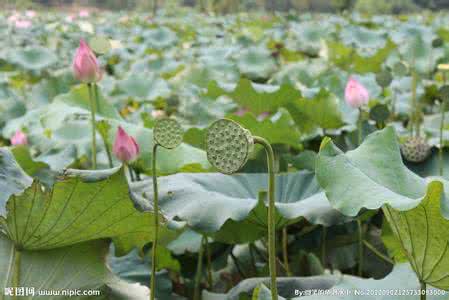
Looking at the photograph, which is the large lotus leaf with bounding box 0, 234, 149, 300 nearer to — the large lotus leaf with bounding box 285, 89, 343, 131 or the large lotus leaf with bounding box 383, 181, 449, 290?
the large lotus leaf with bounding box 383, 181, 449, 290

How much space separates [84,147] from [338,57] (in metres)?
1.91

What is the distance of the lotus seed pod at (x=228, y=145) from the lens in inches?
22.9

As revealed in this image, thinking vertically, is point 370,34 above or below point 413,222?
below

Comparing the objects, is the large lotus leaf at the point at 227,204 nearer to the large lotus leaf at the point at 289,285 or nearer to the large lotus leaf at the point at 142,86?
the large lotus leaf at the point at 289,285

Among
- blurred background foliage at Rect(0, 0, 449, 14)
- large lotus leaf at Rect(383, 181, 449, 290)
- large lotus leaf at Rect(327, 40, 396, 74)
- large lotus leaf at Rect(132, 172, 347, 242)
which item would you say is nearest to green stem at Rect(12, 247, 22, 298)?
large lotus leaf at Rect(132, 172, 347, 242)

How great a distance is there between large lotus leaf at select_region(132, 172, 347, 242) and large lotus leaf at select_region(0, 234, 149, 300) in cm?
9

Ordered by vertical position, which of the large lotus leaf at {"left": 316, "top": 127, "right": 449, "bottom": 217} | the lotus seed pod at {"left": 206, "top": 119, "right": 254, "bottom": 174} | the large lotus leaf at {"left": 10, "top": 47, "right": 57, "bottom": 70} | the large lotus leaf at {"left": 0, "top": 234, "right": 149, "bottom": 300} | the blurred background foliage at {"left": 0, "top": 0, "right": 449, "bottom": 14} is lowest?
the blurred background foliage at {"left": 0, "top": 0, "right": 449, "bottom": 14}

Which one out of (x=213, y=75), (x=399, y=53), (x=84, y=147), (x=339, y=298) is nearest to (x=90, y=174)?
(x=339, y=298)

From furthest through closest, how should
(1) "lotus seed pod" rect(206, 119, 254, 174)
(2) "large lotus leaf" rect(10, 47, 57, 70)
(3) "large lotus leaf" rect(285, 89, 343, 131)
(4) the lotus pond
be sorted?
1. (2) "large lotus leaf" rect(10, 47, 57, 70)
2. (3) "large lotus leaf" rect(285, 89, 343, 131)
3. (4) the lotus pond
4. (1) "lotus seed pod" rect(206, 119, 254, 174)

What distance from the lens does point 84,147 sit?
157 cm

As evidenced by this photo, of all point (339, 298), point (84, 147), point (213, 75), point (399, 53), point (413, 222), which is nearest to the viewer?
point (413, 222)

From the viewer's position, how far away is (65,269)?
775 millimetres

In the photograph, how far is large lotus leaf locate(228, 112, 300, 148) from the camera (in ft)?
4.10

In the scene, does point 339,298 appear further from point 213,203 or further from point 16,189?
point 16,189
